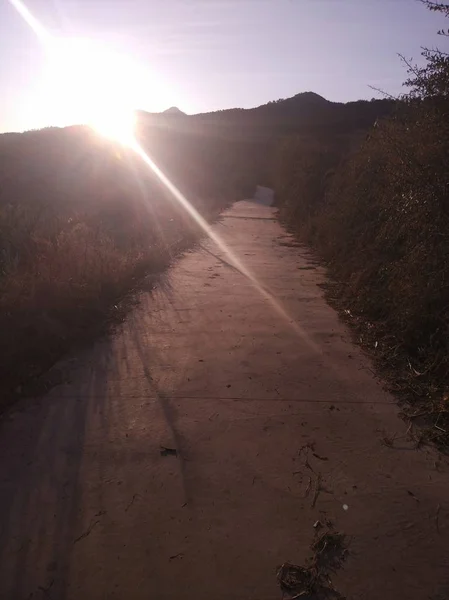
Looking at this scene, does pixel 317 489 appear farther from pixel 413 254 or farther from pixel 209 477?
pixel 413 254

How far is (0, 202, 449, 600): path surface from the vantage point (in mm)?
2734

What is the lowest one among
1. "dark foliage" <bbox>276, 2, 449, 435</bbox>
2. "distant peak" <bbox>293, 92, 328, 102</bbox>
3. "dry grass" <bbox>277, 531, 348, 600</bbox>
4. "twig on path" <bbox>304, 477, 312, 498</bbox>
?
"twig on path" <bbox>304, 477, 312, 498</bbox>

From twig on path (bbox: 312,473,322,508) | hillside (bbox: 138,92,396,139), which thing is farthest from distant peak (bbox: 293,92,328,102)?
twig on path (bbox: 312,473,322,508)

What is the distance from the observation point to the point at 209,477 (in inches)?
137

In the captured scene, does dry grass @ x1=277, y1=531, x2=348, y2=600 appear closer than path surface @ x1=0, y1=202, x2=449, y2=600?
Yes

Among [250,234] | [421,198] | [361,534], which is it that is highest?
[421,198]

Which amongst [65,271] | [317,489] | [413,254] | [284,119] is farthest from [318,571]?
[284,119]

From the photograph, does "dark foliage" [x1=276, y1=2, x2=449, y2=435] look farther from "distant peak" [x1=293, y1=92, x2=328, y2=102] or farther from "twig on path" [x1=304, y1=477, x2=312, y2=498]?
"distant peak" [x1=293, y1=92, x2=328, y2=102]

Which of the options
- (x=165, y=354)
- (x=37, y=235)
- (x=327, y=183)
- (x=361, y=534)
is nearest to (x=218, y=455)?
(x=361, y=534)

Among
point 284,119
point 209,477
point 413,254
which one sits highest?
point 284,119

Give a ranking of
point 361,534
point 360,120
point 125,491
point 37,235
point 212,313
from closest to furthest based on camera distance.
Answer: point 361,534, point 125,491, point 212,313, point 37,235, point 360,120

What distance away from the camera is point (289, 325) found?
6.55 meters

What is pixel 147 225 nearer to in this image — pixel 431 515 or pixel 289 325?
pixel 289 325

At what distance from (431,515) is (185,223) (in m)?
12.7
